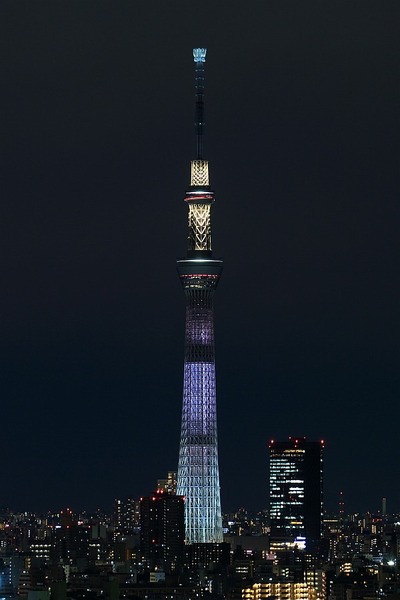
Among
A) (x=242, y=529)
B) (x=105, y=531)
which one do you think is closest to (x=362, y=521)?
(x=242, y=529)

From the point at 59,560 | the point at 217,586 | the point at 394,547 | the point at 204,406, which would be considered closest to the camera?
the point at 217,586

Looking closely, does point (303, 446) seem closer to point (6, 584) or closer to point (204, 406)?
point (204, 406)

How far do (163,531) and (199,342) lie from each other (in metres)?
8.80

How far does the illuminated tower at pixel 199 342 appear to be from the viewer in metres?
78.1

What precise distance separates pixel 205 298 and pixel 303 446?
27351mm

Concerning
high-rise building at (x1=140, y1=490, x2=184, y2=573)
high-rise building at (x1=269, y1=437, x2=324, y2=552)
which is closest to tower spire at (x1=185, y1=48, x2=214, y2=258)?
high-rise building at (x1=140, y1=490, x2=184, y2=573)

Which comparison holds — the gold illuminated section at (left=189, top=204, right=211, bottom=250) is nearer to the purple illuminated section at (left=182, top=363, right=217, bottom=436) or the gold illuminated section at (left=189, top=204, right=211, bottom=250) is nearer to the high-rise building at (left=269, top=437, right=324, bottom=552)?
the purple illuminated section at (left=182, top=363, right=217, bottom=436)

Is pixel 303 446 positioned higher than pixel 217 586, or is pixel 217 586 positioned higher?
pixel 303 446

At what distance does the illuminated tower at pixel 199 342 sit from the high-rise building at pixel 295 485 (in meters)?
24.1

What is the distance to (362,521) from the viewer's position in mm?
126938

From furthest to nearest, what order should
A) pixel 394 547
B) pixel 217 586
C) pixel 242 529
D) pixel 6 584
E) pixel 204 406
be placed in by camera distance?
pixel 242 529 → pixel 394 547 → pixel 204 406 → pixel 217 586 → pixel 6 584

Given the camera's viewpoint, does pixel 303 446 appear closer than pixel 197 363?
No

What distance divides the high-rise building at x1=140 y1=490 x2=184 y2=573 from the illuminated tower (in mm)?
1602

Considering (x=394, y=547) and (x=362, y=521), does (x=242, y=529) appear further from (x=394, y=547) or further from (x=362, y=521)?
(x=362, y=521)
